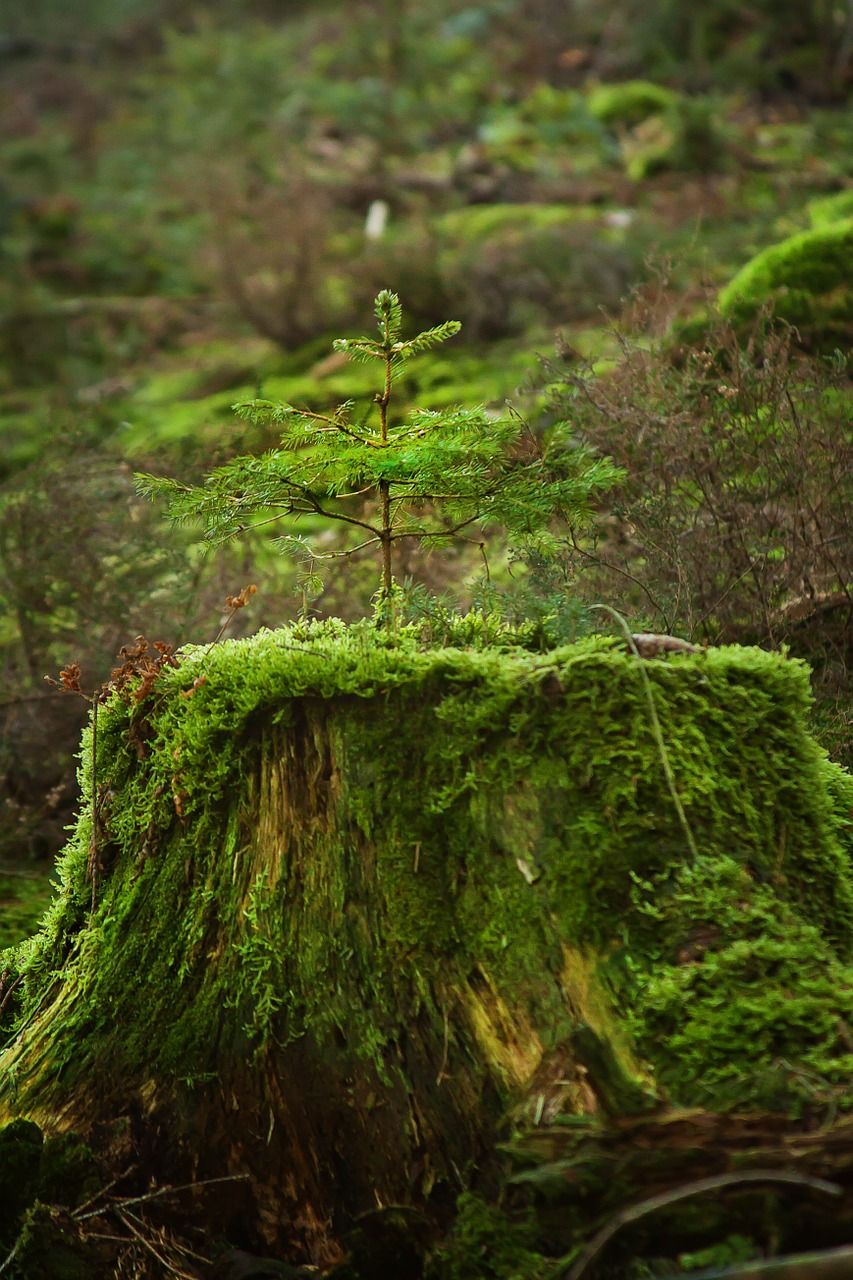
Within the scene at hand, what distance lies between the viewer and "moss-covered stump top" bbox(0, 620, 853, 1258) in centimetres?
224

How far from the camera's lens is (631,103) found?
48.7ft

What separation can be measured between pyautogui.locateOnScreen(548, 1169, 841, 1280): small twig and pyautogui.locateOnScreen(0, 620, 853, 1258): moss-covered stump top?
180 mm

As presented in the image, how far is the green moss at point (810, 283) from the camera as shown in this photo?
20.2 ft

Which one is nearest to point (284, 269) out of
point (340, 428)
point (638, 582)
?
point (638, 582)

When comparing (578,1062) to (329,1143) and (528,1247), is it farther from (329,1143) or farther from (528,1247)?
(329,1143)

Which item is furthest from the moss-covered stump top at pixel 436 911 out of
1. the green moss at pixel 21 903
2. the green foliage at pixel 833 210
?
the green foliage at pixel 833 210

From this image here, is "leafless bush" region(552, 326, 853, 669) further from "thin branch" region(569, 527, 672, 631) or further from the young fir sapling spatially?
the young fir sapling

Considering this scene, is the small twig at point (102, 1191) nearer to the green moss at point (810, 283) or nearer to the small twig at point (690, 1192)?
the small twig at point (690, 1192)

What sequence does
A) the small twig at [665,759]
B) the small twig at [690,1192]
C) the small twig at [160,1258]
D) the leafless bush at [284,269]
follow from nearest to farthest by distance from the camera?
1. the small twig at [690,1192]
2. the small twig at [665,759]
3. the small twig at [160,1258]
4. the leafless bush at [284,269]

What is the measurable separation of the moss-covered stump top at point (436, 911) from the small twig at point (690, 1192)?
18 centimetres

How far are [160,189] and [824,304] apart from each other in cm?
1329

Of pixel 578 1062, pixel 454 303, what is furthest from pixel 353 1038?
pixel 454 303

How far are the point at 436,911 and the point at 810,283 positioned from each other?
5165mm

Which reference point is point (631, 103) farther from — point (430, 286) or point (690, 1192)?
point (690, 1192)
